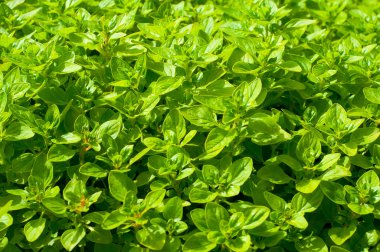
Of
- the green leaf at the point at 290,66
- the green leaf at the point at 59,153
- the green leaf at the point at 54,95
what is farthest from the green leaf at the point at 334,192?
the green leaf at the point at 54,95

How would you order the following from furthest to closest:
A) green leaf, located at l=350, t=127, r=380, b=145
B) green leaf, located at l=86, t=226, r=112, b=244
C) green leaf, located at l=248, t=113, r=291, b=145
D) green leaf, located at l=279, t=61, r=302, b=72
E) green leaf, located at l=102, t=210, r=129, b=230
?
1. green leaf, located at l=279, t=61, r=302, b=72
2. green leaf, located at l=350, t=127, r=380, b=145
3. green leaf, located at l=248, t=113, r=291, b=145
4. green leaf, located at l=86, t=226, r=112, b=244
5. green leaf, located at l=102, t=210, r=129, b=230

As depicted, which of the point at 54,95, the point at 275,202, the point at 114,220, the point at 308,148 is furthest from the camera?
the point at 54,95

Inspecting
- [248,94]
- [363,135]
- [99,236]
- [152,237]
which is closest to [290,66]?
[248,94]

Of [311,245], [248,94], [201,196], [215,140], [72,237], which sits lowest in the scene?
[311,245]

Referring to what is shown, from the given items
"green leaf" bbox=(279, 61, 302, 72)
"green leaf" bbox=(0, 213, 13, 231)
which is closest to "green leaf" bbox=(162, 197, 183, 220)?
"green leaf" bbox=(0, 213, 13, 231)

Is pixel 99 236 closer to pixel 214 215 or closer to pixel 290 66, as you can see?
pixel 214 215

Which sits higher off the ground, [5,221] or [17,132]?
[17,132]

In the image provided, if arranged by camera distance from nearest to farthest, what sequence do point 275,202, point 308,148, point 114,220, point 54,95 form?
1. point 114,220
2. point 275,202
3. point 308,148
4. point 54,95

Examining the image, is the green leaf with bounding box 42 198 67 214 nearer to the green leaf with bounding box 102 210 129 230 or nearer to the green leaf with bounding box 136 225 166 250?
the green leaf with bounding box 102 210 129 230
